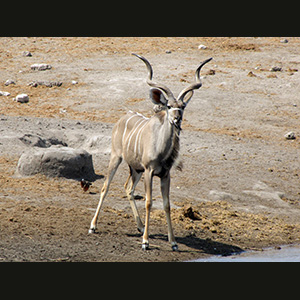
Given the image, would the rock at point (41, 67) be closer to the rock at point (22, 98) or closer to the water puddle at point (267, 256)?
the rock at point (22, 98)

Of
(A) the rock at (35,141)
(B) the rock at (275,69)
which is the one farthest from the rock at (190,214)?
(B) the rock at (275,69)

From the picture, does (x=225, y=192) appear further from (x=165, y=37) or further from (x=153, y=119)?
(x=165, y=37)

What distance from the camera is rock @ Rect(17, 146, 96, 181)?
9867 mm

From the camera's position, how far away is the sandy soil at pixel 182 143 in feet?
25.5

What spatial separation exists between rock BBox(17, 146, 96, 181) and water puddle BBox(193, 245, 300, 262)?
140 inches

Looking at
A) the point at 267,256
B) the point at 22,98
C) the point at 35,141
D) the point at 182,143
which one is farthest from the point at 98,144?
the point at 22,98

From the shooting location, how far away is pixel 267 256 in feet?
24.9

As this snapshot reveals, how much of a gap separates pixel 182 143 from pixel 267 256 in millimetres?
5485

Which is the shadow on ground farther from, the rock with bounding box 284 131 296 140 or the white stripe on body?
the rock with bounding box 284 131 296 140

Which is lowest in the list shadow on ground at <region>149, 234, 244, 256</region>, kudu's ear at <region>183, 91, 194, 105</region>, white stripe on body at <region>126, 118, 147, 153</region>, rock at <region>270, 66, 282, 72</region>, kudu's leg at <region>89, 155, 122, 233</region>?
rock at <region>270, 66, 282, 72</region>

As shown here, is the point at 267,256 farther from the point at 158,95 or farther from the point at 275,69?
the point at 275,69

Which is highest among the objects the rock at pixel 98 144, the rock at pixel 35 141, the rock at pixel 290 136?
the rock at pixel 35 141

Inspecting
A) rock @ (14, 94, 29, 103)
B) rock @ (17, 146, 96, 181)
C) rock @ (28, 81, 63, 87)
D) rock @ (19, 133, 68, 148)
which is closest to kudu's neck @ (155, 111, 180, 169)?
rock @ (17, 146, 96, 181)

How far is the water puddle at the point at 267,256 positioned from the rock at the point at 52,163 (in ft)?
11.7
